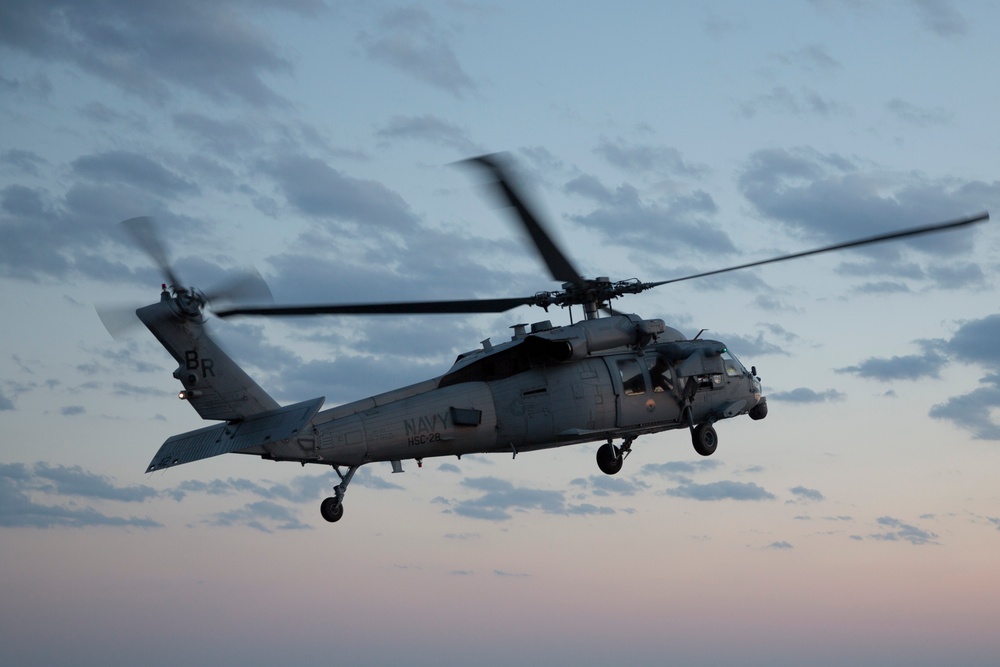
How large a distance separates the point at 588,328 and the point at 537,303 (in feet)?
5.67

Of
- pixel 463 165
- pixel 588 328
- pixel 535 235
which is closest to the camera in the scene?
pixel 463 165

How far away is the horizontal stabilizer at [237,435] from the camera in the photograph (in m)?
28.8

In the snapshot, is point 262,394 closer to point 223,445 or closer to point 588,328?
point 223,445

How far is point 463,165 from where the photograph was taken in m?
27.5

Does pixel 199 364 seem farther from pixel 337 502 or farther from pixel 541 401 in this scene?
pixel 541 401

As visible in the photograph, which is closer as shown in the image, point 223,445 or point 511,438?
point 223,445

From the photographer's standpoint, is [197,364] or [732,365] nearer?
[197,364]

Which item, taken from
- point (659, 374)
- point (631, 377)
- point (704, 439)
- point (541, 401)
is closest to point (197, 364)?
point (541, 401)

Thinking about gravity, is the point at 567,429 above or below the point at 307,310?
below

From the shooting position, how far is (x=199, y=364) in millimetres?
29469

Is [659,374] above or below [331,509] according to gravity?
above

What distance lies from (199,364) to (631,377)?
12816mm

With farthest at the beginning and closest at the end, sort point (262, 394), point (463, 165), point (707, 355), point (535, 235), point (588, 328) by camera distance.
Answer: point (707, 355) → point (588, 328) → point (535, 235) → point (262, 394) → point (463, 165)

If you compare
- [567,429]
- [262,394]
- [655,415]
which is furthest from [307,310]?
[655,415]
